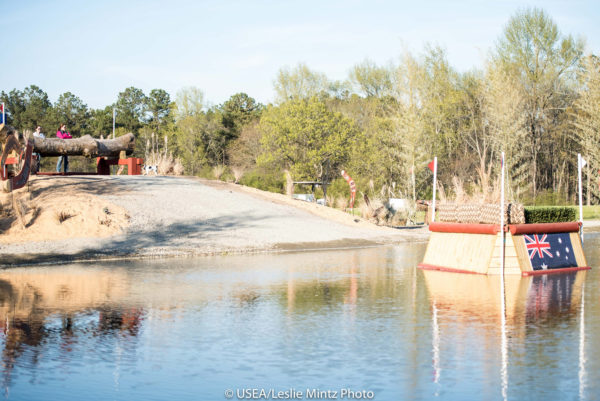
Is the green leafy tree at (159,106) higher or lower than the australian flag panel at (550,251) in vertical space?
higher

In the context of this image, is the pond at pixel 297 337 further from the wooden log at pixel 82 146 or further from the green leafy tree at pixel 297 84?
the green leafy tree at pixel 297 84

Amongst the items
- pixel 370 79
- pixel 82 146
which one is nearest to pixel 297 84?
pixel 370 79

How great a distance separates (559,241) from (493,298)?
537 cm

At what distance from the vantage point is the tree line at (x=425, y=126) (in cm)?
4847

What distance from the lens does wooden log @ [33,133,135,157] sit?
100ft

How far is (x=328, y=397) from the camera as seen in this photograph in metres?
7.04

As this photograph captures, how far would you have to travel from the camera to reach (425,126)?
45156mm

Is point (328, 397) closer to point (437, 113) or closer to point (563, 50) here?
point (437, 113)

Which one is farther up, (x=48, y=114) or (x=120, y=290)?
(x=48, y=114)

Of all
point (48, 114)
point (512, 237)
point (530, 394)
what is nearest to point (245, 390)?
point (530, 394)

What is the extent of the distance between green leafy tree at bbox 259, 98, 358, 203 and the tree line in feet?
0.34

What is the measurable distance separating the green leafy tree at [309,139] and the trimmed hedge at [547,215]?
44.8m

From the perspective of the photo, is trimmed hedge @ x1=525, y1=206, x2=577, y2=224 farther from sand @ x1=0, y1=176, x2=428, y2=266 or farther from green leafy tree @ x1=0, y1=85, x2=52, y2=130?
green leafy tree @ x1=0, y1=85, x2=52, y2=130

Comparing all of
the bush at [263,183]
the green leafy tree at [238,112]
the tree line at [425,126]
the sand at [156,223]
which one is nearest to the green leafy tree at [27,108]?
the tree line at [425,126]
